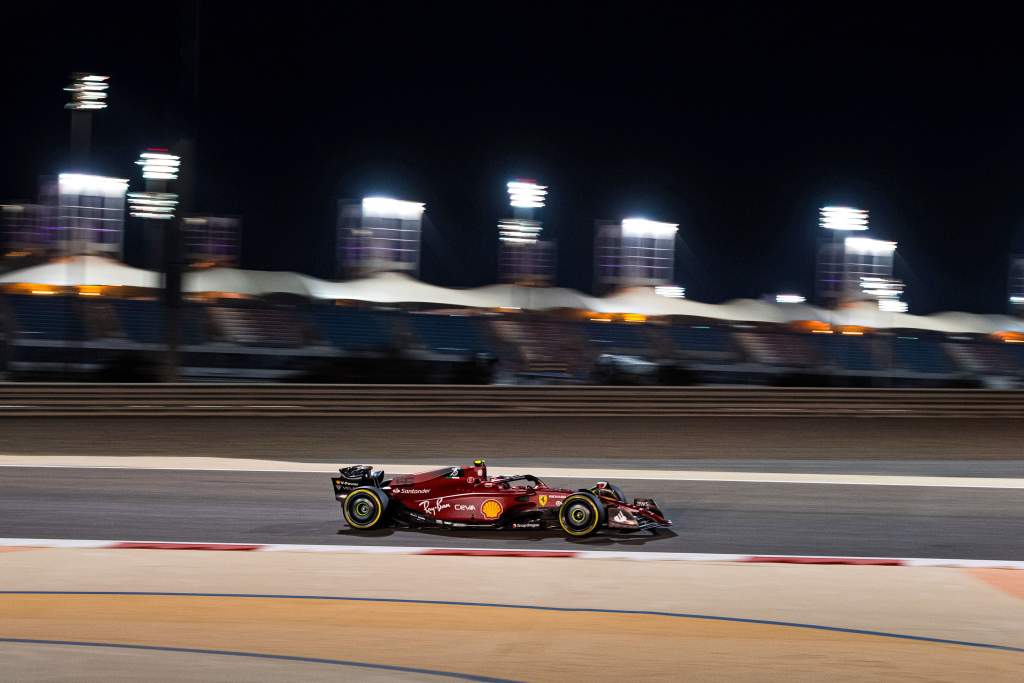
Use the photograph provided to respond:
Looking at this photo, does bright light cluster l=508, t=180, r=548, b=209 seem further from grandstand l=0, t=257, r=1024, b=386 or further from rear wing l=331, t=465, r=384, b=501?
rear wing l=331, t=465, r=384, b=501

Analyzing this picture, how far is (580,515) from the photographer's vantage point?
8.19m

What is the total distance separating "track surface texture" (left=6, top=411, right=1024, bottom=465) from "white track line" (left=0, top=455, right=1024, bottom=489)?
0.73 meters

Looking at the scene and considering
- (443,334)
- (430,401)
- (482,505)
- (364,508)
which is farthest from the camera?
(443,334)

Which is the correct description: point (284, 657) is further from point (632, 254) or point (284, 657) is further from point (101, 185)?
point (632, 254)

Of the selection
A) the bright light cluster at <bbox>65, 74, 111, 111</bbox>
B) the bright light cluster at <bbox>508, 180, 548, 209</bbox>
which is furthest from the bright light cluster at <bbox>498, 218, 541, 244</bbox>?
the bright light cluster at <bbox>65, 74, 111, 111</bbox>

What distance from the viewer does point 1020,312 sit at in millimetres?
79062

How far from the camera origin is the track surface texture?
1464cm

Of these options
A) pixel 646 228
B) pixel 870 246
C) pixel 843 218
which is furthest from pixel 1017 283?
pixel 843 218

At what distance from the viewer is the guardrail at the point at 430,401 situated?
1527cm

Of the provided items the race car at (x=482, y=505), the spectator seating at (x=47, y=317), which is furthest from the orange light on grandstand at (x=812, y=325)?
the race car at (x=482, y=505)

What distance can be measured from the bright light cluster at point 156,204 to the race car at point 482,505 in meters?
10.3

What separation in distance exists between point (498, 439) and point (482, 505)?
6.85 m

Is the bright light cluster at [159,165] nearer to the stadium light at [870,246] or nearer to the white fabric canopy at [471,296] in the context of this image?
the white fabric canopy at [471,296]

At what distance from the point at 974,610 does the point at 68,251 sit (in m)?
56.7
